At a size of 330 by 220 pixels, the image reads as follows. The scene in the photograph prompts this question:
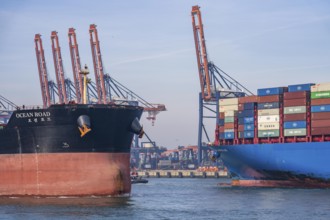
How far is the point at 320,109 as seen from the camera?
66.0 m

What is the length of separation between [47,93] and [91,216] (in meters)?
88.1

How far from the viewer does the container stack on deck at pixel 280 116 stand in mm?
66312

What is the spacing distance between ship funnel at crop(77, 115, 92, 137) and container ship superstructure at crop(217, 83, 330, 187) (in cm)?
2836

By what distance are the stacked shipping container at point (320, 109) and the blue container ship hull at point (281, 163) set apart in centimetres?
144

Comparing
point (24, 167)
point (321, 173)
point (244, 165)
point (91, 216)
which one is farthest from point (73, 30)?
point (91, 216)

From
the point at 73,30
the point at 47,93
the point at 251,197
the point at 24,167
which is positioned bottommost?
the point at 251,197

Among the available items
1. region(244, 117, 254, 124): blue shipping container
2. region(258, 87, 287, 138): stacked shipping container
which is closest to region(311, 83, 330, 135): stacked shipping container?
region(258, 87, 287, 138): stacked shipping container

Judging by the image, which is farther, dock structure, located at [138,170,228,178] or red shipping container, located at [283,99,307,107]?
dock structure, located at [138,170,228,178]

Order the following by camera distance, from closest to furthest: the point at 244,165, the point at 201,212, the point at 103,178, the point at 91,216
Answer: the point at 91,216, the point at 201,212, the point at 103,178, the point at 244,165

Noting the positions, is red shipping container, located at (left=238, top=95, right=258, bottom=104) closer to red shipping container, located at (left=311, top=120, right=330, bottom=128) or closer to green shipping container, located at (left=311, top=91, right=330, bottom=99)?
green shipping container, located at (left=311, top=91, right=330, bottom=99)

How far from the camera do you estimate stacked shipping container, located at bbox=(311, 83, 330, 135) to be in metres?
65.7

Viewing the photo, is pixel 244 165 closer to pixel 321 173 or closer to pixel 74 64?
pixel 321 173

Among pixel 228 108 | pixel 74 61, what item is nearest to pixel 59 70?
pixel 74 61

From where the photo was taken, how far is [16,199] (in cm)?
4809
